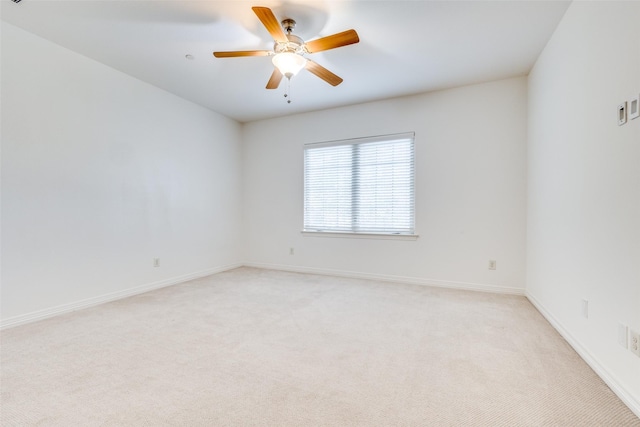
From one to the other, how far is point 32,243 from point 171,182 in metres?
1.60

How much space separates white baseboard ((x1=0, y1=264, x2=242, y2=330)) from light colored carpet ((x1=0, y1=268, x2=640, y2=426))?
107 millimetres

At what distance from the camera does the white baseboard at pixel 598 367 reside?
1.46 meters

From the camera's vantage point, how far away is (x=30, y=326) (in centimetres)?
250

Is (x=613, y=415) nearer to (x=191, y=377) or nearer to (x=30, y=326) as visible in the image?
(x=191, y=377)

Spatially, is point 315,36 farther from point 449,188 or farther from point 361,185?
point 449,188

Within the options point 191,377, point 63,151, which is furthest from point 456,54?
point 63,151

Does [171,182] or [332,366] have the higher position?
[171,182]

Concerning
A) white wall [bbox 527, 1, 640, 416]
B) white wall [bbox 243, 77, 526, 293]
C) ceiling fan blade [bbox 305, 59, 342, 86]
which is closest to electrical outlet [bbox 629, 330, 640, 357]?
white wall [bbox 527, 1, 640, 416]

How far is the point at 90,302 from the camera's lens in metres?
3.03

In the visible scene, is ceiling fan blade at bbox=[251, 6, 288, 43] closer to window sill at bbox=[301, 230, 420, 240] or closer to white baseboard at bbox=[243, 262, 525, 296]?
window sill at bbox=[301, 230, 420, 240]

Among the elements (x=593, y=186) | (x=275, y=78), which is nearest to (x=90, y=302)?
(x=275, y=78)

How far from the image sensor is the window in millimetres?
4000

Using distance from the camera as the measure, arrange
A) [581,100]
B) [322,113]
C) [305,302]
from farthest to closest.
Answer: [322,113], [305,302], [581,100]

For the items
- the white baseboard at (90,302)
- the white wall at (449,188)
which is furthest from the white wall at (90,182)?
the white wall at (449,188)
